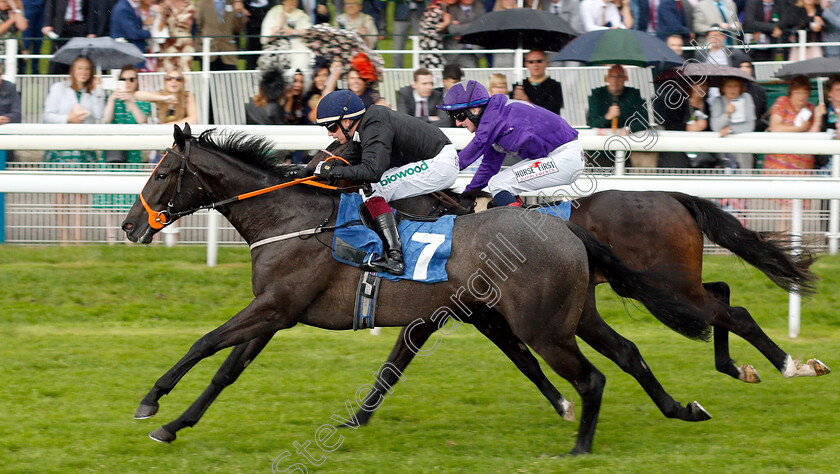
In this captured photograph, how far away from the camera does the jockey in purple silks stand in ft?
18.0

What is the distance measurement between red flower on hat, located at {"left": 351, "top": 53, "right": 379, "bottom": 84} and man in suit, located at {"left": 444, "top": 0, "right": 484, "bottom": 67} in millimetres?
1289

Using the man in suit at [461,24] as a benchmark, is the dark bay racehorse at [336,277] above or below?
below

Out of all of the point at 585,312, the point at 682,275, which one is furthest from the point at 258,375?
the point at 682,275

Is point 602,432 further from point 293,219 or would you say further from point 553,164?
point 293,219

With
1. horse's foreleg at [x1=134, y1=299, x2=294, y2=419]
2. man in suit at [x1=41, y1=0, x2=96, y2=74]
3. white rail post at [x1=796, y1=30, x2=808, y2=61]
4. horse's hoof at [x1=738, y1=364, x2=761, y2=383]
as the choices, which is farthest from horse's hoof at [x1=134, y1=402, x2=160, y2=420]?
white rail post at [x1=796, y1=30, x2=808, y2=61]

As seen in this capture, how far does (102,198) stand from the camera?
24.5 ft

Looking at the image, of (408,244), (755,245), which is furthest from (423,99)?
(408,244)

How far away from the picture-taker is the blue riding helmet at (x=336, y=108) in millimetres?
4891

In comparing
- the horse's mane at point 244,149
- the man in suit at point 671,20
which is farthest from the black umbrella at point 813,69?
the horse's mane at point 244,149

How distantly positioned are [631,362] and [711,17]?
229 inches

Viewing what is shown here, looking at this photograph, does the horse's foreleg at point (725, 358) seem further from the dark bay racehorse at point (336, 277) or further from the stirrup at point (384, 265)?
the stirrup at point (384, 265)

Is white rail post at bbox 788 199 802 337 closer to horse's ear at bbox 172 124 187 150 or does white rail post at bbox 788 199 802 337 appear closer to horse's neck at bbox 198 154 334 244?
horse's neck at bbox 198 154 334 244

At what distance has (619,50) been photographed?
8.02 metres

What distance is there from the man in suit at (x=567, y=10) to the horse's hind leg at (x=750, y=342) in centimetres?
451
